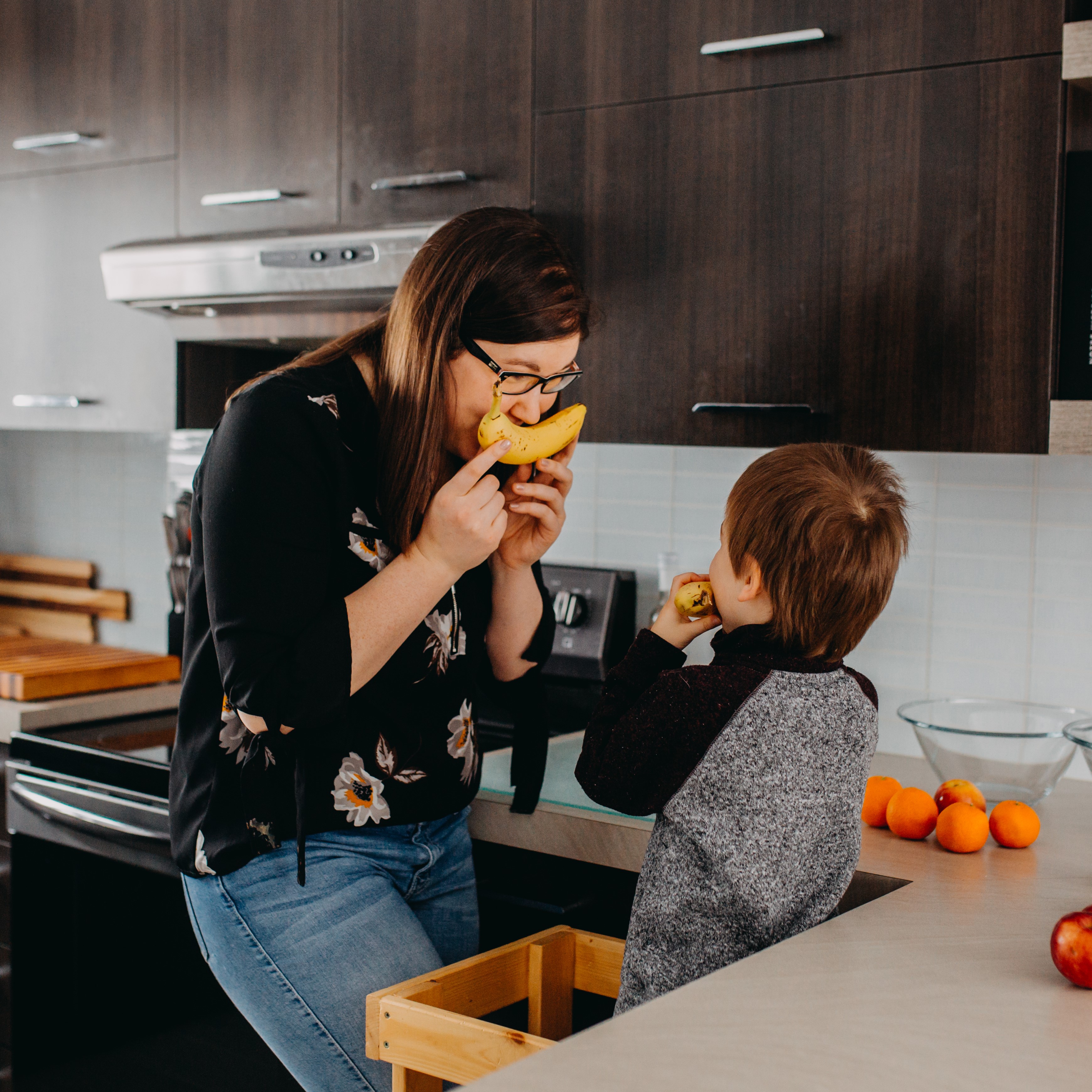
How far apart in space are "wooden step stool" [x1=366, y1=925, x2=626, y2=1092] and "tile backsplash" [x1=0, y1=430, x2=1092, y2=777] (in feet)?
2.86

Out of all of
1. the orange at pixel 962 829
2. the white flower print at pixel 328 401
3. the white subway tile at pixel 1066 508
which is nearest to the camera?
the white flower print at pixel 328 401

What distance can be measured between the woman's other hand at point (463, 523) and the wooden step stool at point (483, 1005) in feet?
1.31

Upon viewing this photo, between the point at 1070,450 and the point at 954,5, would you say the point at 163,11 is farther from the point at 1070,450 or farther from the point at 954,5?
the point at 1070,450

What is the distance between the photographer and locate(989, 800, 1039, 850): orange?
4.69 ft

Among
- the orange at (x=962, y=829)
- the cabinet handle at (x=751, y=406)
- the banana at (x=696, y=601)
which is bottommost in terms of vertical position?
the orange at (x=962, y=829)

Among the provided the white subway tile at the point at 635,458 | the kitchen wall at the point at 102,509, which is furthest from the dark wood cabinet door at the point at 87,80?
the white subway tile at the point at 635,458

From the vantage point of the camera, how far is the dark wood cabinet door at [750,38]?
5.03 ft

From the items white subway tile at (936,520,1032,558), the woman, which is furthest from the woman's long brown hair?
white subway tile at (936,520,1032,558)

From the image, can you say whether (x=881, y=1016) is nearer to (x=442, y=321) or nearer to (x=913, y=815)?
(x=913, y=815)

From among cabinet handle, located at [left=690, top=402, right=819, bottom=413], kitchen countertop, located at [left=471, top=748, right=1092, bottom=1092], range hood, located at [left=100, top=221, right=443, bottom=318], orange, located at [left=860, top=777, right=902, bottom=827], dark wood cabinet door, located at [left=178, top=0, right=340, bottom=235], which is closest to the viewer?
kitchen countertop, located at [left=471, top=748, right=1092, bottom=1092]

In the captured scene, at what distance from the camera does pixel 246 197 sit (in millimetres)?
2160

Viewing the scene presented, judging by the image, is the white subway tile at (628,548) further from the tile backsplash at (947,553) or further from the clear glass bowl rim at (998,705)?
the clear glass bowl rim at (998,705)

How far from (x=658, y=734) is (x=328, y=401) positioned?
1.53ft

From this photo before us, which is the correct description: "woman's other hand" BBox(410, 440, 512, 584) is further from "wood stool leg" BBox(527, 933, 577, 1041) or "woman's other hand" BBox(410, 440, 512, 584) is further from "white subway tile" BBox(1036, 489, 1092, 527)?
"white subway tile" BBox(1036, 489, 1092, 527)
